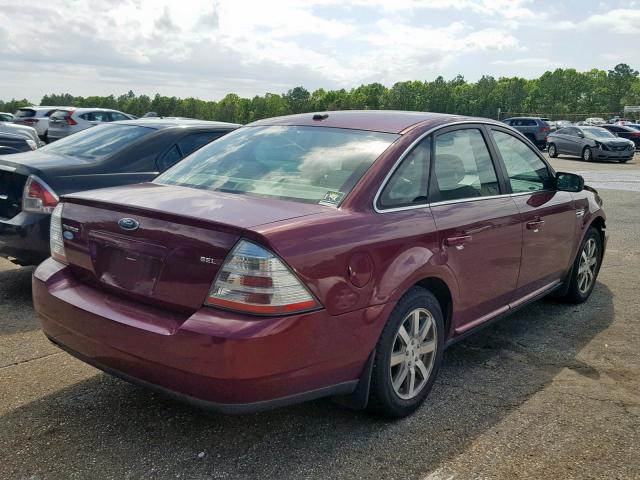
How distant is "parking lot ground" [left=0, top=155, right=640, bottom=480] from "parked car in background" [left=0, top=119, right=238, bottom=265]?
96cm

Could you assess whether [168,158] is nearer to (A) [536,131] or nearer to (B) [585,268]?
(B) [585,268]

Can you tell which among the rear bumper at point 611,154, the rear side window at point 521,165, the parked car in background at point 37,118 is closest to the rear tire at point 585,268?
the rear side window at point 521,165

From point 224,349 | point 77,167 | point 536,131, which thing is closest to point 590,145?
point 536,131

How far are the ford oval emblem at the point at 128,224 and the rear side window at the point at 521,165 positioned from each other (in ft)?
8.38

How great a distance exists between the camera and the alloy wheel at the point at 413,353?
10.9 feet

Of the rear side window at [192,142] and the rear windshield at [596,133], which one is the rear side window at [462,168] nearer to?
the rear side window at [192,142]

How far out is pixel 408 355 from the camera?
3.37m

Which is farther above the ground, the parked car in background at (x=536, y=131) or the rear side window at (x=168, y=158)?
the rear side window at (x=168, y=158)

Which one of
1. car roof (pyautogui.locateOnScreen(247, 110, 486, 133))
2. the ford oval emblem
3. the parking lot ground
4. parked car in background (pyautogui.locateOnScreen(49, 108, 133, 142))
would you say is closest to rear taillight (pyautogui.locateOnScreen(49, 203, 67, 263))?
the ford oval emblem

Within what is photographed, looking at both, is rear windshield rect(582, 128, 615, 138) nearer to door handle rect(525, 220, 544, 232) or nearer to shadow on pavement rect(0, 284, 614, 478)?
door handle rect(525, 220, 544, 232)

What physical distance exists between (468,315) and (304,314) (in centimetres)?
152

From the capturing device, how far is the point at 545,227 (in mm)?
4613

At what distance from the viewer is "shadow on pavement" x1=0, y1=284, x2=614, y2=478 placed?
2885mm

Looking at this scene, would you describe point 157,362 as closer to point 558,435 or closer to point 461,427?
point 461,427
